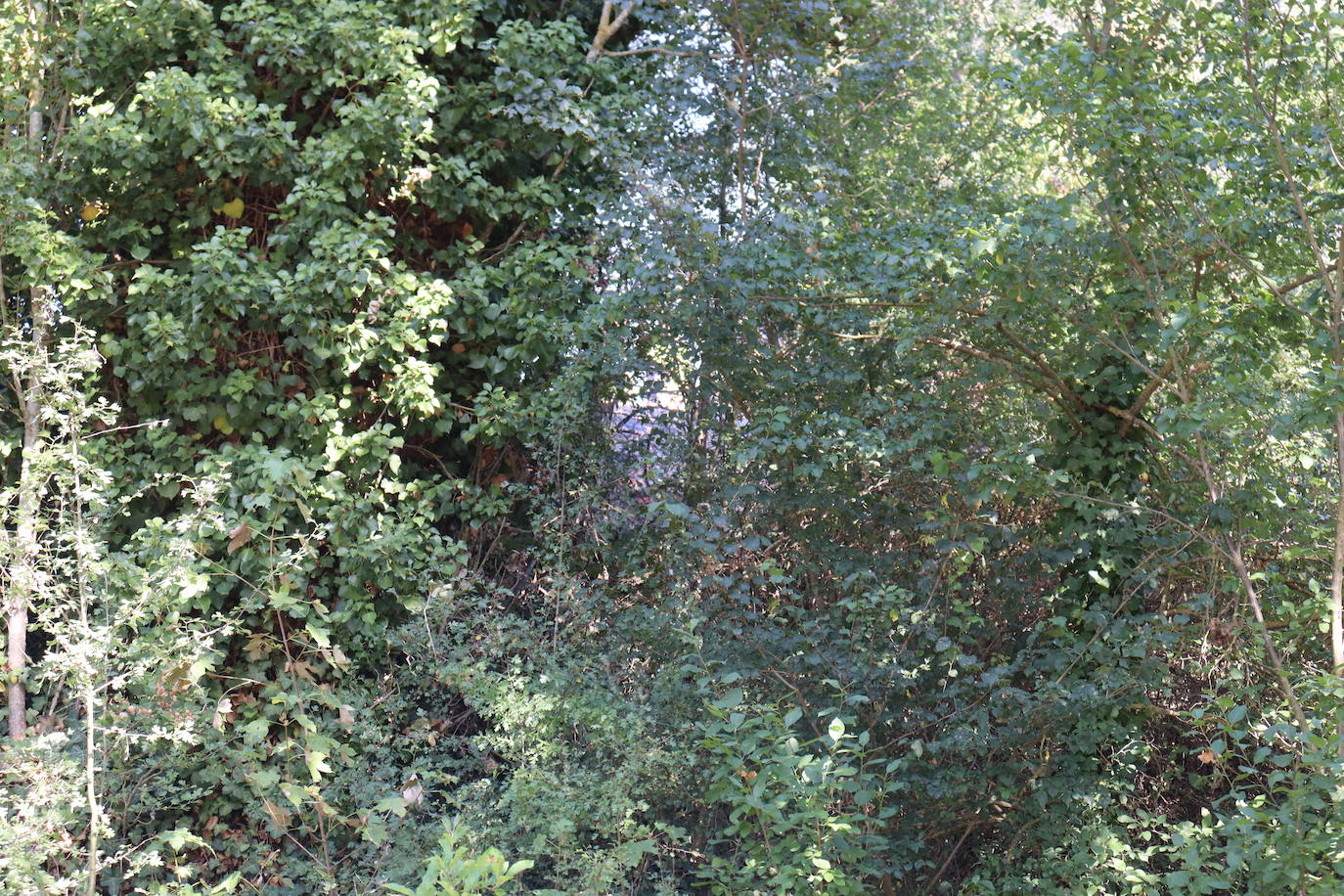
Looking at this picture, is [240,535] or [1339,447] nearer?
[1339,447]

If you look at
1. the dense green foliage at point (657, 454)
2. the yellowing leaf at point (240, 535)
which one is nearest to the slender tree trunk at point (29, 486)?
the dense green foliage at point (657, 454)

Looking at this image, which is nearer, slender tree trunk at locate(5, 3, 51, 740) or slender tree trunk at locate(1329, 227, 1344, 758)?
slender tree trunk at locate(1329, 227, 1344, 758)

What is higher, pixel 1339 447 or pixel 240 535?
pixel 1339 447

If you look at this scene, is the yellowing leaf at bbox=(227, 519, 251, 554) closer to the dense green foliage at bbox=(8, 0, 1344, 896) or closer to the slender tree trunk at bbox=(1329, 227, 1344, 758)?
the dense green foliage at bbox=(8, 0, 1344, 896)

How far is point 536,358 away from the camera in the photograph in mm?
5074

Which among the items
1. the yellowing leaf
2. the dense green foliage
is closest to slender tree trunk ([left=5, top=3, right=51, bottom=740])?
the dense green foliage

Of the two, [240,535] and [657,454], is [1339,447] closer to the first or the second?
[657,454]

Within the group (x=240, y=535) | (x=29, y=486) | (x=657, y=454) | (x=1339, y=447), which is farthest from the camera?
(x=657, y=454)

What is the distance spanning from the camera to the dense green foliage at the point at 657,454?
12.1 feet

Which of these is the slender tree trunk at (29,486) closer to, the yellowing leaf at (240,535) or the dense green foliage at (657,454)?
the dense green foliage at (657,454)

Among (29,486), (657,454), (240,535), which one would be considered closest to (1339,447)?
(657,454)

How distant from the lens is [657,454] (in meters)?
4.95

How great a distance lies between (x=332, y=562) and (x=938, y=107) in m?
4.65

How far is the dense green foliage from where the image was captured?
368 centimetres
